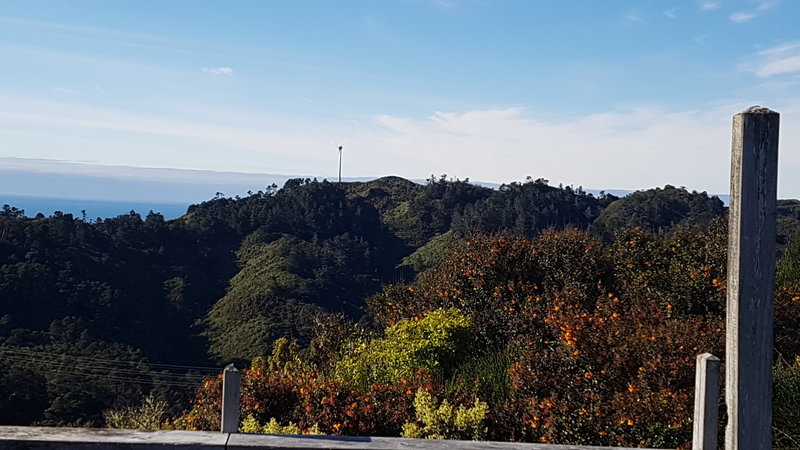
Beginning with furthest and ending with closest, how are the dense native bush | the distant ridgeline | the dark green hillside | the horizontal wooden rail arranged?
the dark green hillside → the distant ridgeline → the dense native bush → the horizontal wooden rail

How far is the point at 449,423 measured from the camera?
5629mm

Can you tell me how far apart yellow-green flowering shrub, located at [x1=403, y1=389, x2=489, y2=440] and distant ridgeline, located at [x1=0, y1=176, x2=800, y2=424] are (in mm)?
23969

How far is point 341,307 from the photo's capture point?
47.8 meters

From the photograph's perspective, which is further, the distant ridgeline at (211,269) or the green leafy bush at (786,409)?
the distant ridgeline at (211,269)

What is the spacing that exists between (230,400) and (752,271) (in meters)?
2.62

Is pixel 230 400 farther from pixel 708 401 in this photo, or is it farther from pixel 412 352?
pixel 412 352

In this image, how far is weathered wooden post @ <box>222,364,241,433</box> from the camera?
3.73m

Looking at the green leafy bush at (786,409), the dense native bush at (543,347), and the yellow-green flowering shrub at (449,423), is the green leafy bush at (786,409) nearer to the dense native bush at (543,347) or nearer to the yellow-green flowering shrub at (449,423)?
the dense native bush at (543,347)

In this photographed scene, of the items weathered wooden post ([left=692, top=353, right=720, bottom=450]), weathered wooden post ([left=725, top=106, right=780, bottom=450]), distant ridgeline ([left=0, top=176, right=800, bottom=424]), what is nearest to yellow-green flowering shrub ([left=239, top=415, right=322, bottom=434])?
weathered wooden post ([left=692, top=353, right=720, bottom=450])

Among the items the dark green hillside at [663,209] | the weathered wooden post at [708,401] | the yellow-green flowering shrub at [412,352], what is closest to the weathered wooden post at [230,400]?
the weathered wooden post at [708,401]

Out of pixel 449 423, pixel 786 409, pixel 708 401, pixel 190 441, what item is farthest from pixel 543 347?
pixel 190 441

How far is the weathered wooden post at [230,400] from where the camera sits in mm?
3730

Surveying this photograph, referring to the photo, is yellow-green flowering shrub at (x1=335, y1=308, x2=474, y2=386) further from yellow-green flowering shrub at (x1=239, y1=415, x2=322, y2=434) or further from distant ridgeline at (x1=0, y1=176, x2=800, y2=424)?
distant ridgeline at (x1=0, y1=176, x2=800, y2=424)

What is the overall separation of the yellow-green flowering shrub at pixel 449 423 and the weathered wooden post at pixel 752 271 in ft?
7.57
